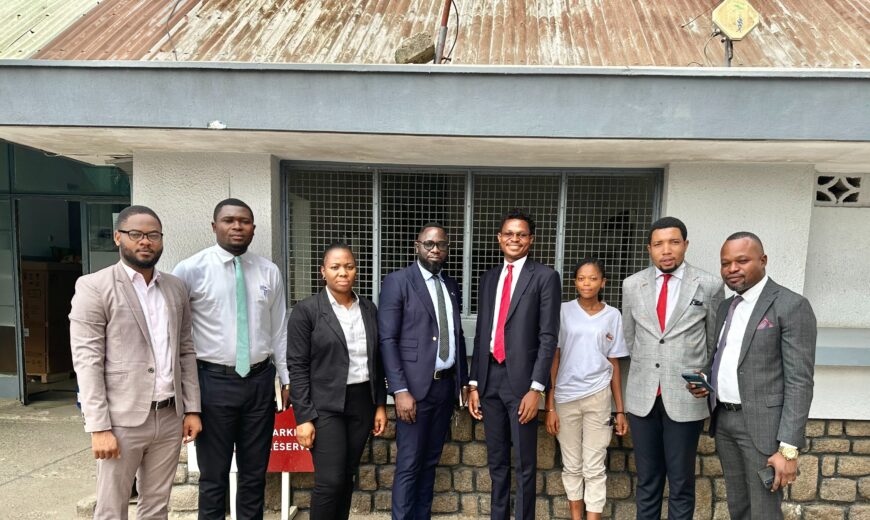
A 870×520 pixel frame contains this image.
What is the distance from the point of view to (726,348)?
268cm

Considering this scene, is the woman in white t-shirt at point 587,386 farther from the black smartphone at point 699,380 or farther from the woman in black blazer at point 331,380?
the woman in black blazer at point 331,380

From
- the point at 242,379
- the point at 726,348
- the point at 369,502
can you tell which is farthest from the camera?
the point at 369,502

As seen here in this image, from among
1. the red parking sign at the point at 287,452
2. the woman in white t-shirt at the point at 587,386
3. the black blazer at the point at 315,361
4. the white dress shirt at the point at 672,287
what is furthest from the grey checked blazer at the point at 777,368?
the red parking sign at the point at 287,452

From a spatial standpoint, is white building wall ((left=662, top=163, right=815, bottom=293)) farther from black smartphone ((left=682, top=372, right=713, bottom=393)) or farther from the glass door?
the glass door

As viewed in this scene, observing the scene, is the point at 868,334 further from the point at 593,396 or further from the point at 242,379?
the point at 242,379

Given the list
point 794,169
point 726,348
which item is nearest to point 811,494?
Answer: point 726,348

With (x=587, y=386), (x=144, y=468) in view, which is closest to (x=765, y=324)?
(x=587, y=386)

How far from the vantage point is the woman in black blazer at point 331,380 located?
2844mm

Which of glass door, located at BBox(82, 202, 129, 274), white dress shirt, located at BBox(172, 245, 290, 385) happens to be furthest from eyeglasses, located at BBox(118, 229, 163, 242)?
glass door, located at BBox(82, 202, 129, 274)

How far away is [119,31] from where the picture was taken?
3.64 metres

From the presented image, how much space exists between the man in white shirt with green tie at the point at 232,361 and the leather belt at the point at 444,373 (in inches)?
35.7

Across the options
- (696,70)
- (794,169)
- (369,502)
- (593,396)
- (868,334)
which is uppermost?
(696,70)

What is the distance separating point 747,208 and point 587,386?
1738mm

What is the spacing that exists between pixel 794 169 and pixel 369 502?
3.90 m
